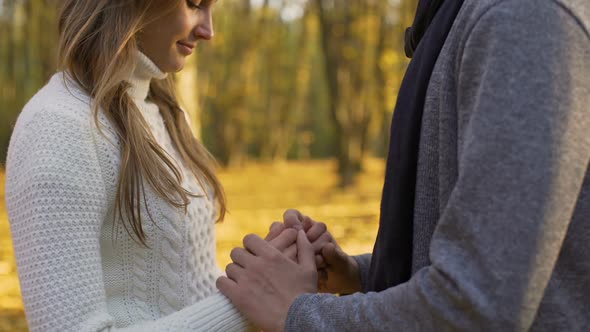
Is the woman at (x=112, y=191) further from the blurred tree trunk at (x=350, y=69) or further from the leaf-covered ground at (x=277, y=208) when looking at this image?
the blurred tree trunk at (x=350, y=69)

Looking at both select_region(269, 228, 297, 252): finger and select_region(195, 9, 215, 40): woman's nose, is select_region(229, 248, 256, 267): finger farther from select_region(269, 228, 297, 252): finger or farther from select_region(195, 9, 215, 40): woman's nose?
select_region(195, 9, 215, 40): woman's nose

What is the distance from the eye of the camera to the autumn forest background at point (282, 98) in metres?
11.6

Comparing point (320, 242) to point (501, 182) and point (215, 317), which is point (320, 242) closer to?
point (215, 317)

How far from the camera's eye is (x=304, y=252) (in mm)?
1701

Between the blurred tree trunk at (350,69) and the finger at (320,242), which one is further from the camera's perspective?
the blurred tree trunk at (350,69)

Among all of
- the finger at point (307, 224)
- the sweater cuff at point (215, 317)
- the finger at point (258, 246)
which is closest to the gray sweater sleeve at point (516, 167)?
the finger at point (258, 246)

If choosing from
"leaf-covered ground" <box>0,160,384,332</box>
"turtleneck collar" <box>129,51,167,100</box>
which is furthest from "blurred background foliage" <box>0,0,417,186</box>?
"turtleneck collar" <box>129,51,167,100</box>

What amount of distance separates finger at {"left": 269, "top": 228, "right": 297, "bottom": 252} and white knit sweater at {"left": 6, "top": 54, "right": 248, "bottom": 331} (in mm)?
181

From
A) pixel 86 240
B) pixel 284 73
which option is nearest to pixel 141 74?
pixel 86 240

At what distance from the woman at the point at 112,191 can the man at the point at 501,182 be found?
1.81 feet

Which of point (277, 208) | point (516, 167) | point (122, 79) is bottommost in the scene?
point (277, 208)

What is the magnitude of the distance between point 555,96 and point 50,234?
1113mm

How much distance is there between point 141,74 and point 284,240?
0.65 meters

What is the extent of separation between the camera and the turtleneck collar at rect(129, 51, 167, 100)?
6.40ft
